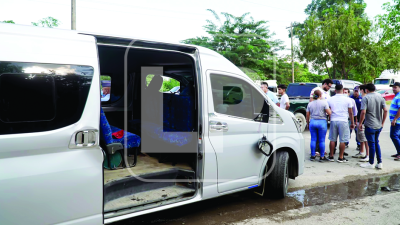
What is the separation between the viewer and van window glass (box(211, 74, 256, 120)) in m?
3.79

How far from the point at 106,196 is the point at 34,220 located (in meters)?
0.78

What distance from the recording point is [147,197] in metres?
3.38

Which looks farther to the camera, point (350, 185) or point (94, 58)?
point (350, 185)

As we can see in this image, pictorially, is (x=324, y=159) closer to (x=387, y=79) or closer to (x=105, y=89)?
(x=105, y=89)

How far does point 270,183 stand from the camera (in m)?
4.35

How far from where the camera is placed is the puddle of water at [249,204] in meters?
3.82

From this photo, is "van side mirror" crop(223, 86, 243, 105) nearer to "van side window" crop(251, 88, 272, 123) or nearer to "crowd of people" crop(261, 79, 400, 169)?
"van side window" crop(251, 88, 272, 123)

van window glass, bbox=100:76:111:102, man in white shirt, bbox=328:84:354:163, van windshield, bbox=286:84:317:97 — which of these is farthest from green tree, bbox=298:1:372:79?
van window glass, bbox=100:76:111:102

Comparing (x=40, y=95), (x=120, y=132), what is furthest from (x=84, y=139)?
(x=120, y=132)

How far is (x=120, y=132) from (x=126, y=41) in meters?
1.54

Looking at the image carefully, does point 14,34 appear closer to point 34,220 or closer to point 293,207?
point 34,220

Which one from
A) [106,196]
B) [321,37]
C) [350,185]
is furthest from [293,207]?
[321,37]

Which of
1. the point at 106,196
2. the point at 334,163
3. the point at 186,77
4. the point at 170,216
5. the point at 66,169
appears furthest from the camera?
the point at 334,163

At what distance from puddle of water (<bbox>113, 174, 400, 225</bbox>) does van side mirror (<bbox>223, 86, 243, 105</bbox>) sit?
148cm
